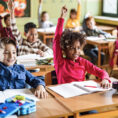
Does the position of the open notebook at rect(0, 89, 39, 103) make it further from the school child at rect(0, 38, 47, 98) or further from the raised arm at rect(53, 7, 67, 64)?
the raised arm at rect(53, 7, 67, 64)

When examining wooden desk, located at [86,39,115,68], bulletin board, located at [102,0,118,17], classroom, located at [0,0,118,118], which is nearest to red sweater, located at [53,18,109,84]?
classroom, located at [0,0,118,118]

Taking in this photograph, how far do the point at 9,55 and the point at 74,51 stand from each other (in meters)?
0.60

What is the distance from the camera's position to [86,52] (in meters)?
4.99

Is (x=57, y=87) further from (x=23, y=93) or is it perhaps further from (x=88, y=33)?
(x=88, y=33)

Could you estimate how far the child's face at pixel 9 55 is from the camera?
81.0 inches

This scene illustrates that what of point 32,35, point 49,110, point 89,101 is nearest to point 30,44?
point 32,35

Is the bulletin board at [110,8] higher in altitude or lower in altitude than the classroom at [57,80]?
higher

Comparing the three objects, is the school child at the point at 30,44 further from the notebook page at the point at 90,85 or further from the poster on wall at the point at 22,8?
the poster on wall at the point at 22,8

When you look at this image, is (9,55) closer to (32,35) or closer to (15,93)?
(15,93)

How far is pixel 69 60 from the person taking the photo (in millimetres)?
2371

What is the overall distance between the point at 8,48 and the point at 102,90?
820 mm

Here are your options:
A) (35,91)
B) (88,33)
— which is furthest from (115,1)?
(35,91)

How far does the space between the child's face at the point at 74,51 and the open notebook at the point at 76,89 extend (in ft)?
1.05

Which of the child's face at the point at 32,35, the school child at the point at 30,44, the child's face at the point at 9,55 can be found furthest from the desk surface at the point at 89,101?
the child's face at the point at 32,35
